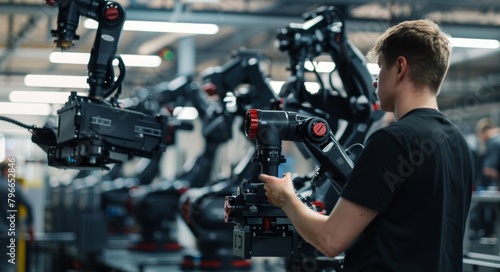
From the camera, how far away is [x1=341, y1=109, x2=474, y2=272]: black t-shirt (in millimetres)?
2293

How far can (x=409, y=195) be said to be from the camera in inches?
92.4

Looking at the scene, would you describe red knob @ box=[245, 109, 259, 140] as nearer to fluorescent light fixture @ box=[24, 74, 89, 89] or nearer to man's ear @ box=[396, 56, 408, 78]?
man's ear @ box=[396, 56, 408, 78]

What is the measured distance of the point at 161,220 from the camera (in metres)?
11.1

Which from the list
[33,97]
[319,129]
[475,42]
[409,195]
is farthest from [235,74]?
[33,97]

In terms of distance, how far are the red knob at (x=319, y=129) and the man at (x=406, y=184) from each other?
0.57 metres

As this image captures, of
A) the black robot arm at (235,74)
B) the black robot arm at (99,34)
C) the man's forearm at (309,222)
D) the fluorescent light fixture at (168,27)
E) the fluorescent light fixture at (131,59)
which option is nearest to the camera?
the man's forearm at (309,222)

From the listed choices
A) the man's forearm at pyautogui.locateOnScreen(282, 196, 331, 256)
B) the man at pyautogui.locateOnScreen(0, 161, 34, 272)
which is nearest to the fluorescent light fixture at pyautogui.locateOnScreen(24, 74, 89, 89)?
the man at pyautogui.locateOnScreen(0, 161, 34, 272)

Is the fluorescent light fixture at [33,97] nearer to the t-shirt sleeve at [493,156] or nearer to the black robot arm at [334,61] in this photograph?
the t-shirt sleeve at [493,156]

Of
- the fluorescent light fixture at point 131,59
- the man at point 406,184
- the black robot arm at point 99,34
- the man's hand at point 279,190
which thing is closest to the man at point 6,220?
the black robot arm at point 99,34

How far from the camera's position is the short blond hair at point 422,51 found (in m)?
2.44

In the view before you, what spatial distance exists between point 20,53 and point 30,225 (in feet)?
27.9

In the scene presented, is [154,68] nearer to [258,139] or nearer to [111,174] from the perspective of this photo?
[111,174]

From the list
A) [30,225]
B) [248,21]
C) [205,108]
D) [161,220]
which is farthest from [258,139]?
[248,21]

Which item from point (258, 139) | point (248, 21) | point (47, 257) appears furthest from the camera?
point (248, 21)
